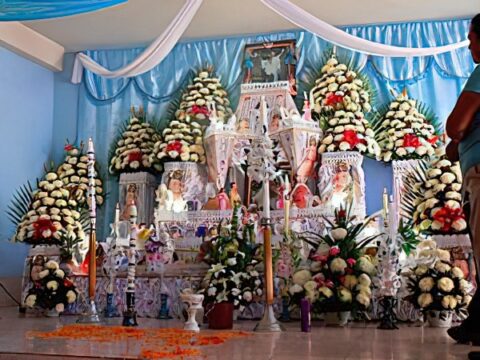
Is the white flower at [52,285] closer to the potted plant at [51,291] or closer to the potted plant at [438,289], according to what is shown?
the potted plant at [51,291]

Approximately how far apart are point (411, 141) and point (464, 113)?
14.8 ft

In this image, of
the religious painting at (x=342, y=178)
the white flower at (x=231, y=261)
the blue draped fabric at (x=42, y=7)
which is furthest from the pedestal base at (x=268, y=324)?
the blue draped fabric at (x=42, y=7)

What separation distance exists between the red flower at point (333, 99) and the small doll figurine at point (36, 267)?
3.87 metres

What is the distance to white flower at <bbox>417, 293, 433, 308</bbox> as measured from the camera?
16.3 feet

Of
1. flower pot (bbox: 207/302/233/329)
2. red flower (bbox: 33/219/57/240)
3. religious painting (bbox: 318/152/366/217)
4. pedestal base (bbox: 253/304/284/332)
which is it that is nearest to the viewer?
pedestal base (bbox: 253/304/284/332)

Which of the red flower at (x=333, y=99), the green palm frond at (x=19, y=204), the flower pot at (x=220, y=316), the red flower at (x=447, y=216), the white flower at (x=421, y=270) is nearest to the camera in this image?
the flower pot at (x=220, y=316)

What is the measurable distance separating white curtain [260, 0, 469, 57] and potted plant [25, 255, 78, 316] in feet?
11.4

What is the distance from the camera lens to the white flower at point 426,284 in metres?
5.02

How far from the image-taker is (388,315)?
Answer: 4930 millimetres

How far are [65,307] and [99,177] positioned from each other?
2.73 meters

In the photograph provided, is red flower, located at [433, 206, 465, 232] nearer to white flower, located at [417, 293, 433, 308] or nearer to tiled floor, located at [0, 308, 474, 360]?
white flower, located at [417, 293, 433, 308]

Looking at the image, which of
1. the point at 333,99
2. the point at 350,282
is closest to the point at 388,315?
the point at 350,282

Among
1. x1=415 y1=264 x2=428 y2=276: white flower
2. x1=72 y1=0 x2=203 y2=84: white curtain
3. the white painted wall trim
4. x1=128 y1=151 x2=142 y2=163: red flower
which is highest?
the white painted wall trim

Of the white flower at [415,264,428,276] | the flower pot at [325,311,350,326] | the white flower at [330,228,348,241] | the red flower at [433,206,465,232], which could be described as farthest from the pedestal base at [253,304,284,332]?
the red flower at [433,206,465,232]
